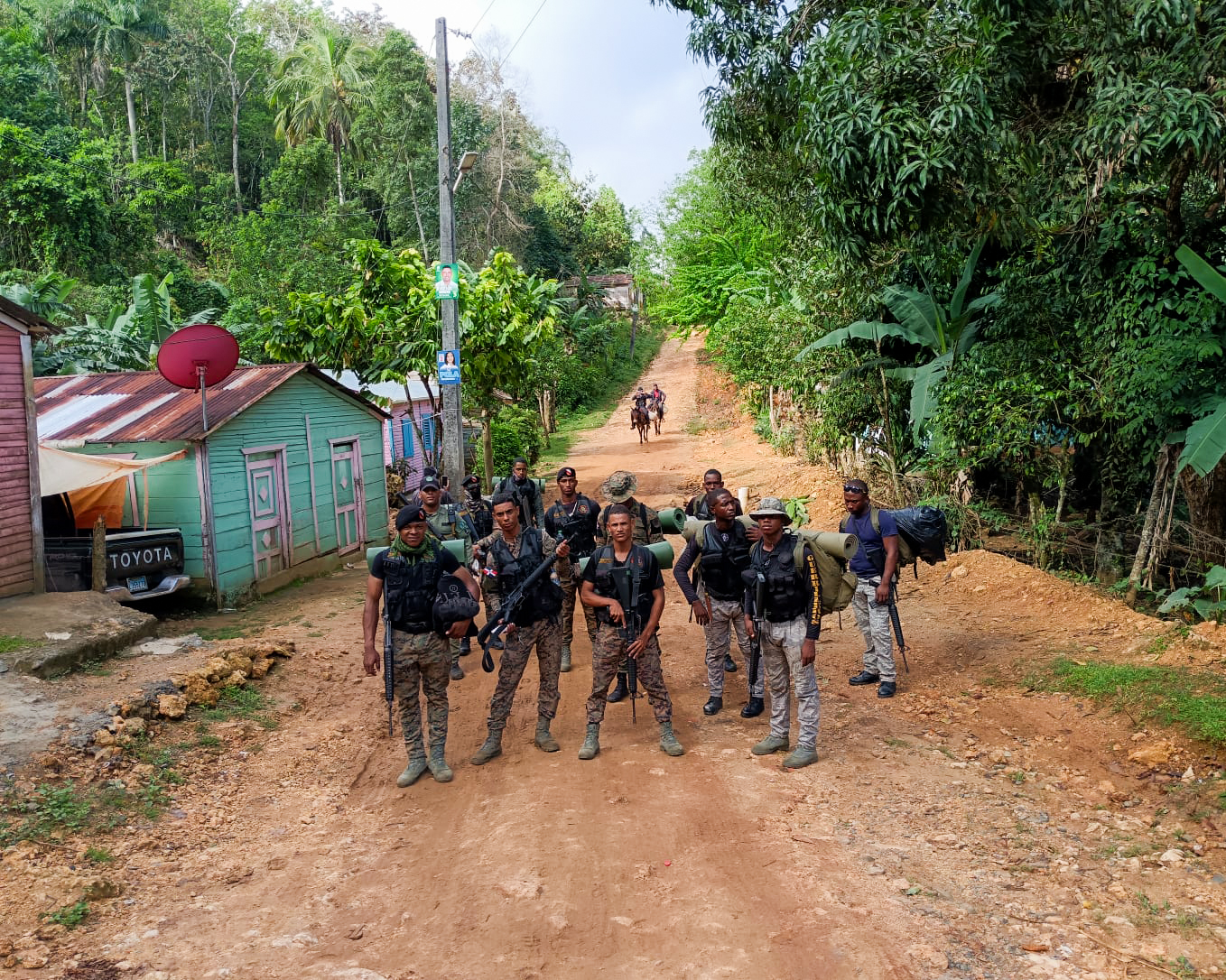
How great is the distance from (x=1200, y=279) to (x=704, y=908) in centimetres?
746

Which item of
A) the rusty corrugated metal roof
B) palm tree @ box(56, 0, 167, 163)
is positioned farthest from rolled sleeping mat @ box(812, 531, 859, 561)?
palm tree @ box(56, 0, 167, 163)

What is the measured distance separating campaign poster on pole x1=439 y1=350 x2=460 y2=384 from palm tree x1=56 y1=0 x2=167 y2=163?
29.8m

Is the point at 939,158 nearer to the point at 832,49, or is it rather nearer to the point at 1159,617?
the point at 832,49

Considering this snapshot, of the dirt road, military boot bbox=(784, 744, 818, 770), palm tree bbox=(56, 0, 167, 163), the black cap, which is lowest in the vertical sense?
the dirt road

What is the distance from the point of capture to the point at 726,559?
22.5 feet

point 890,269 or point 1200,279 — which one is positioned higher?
point 890,269

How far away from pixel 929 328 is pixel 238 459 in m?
9.07

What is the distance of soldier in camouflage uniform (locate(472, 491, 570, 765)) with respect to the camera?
248 inches

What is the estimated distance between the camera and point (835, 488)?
16859 millimetres

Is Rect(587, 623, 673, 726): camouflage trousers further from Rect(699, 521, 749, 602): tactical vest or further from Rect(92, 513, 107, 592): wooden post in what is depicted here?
Rect(92, 513, 107, 592): wooden post

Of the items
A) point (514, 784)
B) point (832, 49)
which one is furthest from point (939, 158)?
point (514, 784)

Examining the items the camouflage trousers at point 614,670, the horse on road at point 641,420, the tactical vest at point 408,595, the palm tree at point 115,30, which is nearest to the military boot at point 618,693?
the camouflage trousers at point 614,670

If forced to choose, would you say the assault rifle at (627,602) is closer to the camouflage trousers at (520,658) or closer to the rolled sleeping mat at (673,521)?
the camouflage trousers at (520,658)

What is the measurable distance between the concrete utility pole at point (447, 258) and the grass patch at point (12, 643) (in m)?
6.09
